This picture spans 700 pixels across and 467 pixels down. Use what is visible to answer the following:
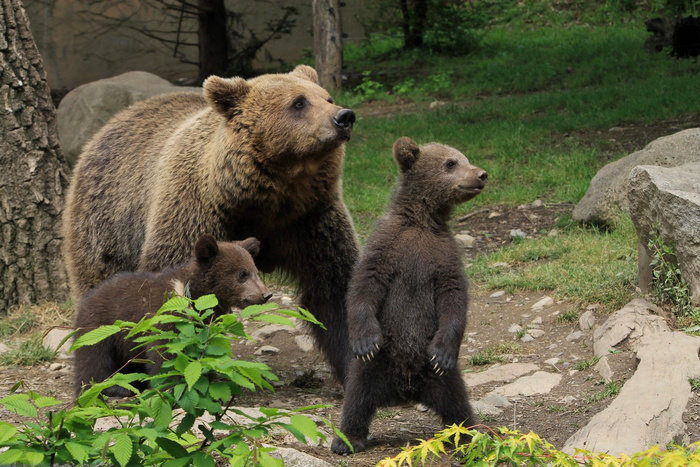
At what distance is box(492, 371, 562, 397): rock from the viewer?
4.80 m

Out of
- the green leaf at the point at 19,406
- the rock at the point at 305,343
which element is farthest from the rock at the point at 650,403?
the rock at the point at 305,343

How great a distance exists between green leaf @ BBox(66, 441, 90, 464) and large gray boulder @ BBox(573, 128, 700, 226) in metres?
5.64

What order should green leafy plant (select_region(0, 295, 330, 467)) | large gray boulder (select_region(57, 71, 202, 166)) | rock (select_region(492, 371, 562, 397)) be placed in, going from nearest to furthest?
1. green leafy plant (select_region(0, 295, 330, 467))
2. rock (select_region(492, 371, 562, 397))
3. large gray boulder (select_region(57, 71, 202, 166))

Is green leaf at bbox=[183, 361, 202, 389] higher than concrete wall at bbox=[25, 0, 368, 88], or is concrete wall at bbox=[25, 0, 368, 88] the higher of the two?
green leaf at bbox=[183, 361, 202, 389]

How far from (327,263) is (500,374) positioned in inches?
49.3

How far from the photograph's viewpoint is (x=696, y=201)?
16.2ft

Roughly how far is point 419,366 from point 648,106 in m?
8.14

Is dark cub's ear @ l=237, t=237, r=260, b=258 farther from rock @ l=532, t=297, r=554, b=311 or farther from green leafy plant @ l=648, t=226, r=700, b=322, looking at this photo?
green leafy plant @ l=648, t=226, r=700, b=322

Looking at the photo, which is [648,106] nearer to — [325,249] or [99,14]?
[325,249]

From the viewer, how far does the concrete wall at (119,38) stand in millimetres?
16188

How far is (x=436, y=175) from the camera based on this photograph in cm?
443

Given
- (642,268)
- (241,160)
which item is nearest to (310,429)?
(241,160)

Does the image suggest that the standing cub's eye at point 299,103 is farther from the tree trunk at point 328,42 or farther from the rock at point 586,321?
the tree trunk at point 328,42

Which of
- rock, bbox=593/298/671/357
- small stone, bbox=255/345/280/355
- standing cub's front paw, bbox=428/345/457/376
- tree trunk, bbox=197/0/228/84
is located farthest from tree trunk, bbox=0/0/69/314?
tree trunk, bbox=197/0/228/84
